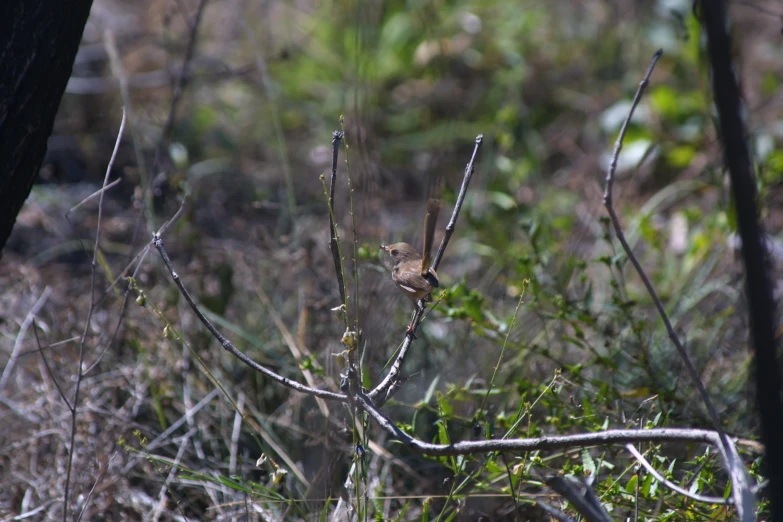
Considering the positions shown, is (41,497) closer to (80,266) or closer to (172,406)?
(172,406)

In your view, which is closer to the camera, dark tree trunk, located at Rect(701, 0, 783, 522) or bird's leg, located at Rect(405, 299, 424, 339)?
dark tree trunk, located at Rect(701, 0, 783, 522)

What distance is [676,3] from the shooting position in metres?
3.81

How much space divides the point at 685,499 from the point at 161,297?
1.93 m

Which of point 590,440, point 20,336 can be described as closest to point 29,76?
point 20,336

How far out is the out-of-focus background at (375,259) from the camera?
197 cm

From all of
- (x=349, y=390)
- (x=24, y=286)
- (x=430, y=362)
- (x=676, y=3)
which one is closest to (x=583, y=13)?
(x=676, y=3)

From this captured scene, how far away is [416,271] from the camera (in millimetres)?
1902

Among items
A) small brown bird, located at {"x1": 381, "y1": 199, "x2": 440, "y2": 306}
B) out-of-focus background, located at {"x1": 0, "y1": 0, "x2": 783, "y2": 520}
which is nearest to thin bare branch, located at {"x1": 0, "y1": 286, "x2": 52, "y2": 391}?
out-of-focus background, located at {"x1": 0, "y1": 0, "x2": 783, "y2": 520}

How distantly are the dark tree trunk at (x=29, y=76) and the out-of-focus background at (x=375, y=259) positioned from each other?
0.33m

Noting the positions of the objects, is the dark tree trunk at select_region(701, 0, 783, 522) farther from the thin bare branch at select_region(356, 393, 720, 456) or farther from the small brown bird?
the small brown bird

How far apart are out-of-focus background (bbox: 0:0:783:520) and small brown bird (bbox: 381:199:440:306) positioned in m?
0.08

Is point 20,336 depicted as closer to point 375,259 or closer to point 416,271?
point 375,259

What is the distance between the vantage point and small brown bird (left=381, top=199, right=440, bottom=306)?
183 centimetres

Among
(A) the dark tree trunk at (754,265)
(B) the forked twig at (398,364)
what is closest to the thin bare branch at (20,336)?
(B) the forked twig at (398,364)
